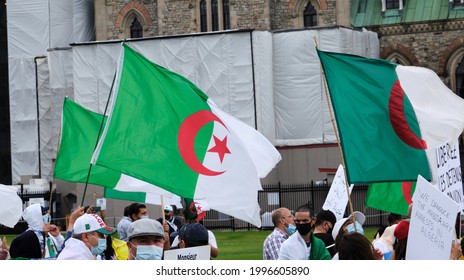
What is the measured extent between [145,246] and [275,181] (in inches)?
1534

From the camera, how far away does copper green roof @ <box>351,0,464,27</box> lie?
172ft

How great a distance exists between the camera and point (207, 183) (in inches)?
555

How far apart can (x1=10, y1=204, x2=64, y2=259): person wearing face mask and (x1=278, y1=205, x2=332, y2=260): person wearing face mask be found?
8.84 ft

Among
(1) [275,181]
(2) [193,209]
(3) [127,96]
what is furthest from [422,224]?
(1) [275,181]

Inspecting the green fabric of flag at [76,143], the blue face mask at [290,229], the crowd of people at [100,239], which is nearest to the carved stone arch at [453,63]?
A: the green fabric of flag at [76,143]

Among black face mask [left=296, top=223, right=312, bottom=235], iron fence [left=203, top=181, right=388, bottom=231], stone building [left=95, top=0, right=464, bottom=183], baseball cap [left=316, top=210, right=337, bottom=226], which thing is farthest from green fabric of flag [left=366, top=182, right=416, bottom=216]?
stone building [left=95, top=0, right=464, bottom=183]

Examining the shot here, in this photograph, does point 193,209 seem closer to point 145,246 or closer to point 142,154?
point 142,154

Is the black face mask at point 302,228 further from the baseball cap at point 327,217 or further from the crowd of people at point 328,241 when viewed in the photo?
the baseball cap at point 327,217

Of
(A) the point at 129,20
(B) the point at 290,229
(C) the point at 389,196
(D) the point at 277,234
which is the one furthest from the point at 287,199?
(D) the point at 277,234

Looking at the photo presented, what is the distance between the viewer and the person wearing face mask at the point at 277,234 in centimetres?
1430

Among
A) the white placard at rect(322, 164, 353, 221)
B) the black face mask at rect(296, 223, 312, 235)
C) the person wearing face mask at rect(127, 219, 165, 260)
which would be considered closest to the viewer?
the person wearing face mask at rect(127, 219, 165, 260)

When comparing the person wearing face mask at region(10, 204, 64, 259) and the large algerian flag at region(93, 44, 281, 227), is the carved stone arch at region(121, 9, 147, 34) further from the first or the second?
the large algerian flag at region(93, 44, 281, 227)

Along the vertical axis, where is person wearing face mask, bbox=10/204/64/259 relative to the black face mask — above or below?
below

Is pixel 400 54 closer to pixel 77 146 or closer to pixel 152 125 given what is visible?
pixel 77 146
